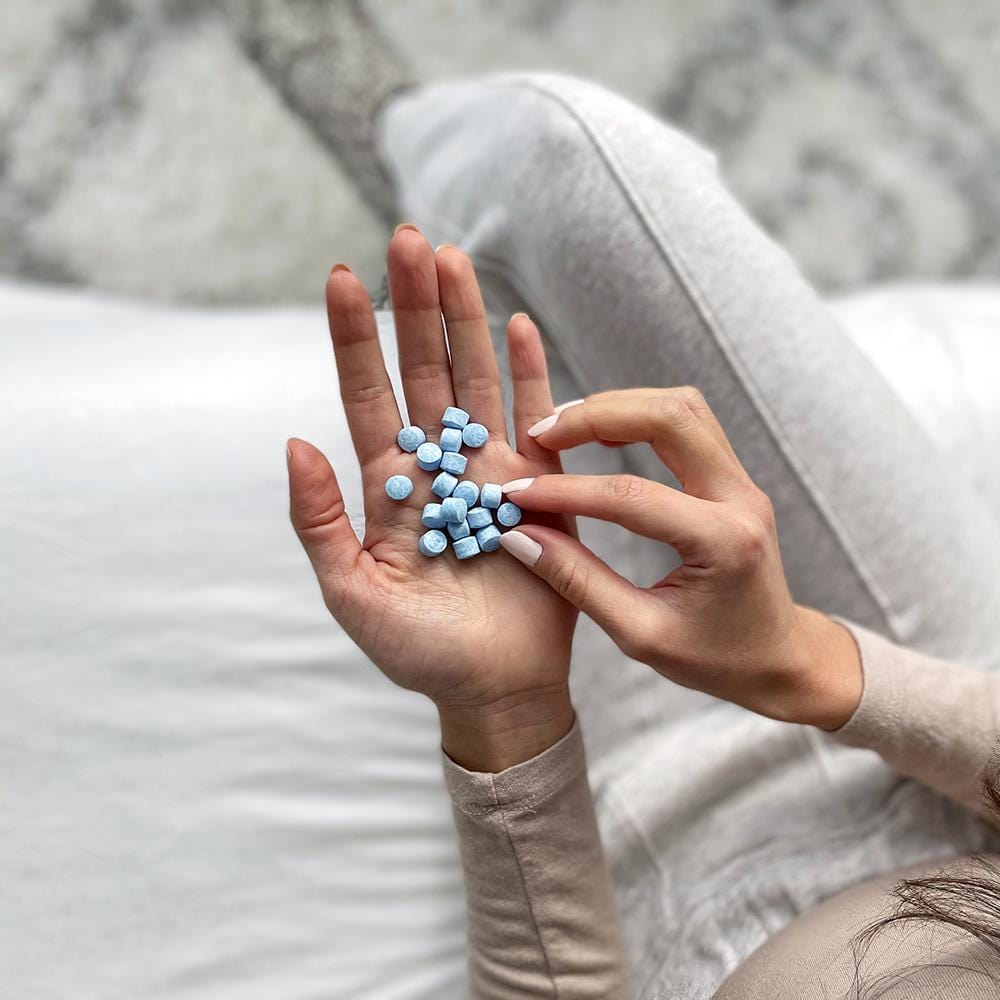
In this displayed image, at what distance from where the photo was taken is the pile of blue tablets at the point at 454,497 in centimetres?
56

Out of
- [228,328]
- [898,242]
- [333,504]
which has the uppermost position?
[898,242]

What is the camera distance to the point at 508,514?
1.86 feet

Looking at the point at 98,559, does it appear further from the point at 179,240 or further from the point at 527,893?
the point at 179,240

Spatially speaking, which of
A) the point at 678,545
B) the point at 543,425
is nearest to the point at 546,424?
the point at 543,425

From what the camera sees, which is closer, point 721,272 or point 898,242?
point 721,272

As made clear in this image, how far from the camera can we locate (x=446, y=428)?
1.88ft

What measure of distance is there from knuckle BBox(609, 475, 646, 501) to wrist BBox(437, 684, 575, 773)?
150mm

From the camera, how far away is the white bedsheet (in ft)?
2.40

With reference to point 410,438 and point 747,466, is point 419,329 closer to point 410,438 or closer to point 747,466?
point 410,438

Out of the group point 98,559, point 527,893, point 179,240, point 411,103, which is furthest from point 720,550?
point 179,240

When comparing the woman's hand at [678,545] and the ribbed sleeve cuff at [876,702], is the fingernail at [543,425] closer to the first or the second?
the woman's hand at [678,545]

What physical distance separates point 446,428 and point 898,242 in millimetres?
1004

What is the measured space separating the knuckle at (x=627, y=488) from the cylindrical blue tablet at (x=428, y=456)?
0.11m

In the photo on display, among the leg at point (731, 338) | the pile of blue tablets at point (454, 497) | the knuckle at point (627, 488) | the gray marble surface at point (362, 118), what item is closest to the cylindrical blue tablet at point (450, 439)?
the pile of blue tablets at point (454, 497)
